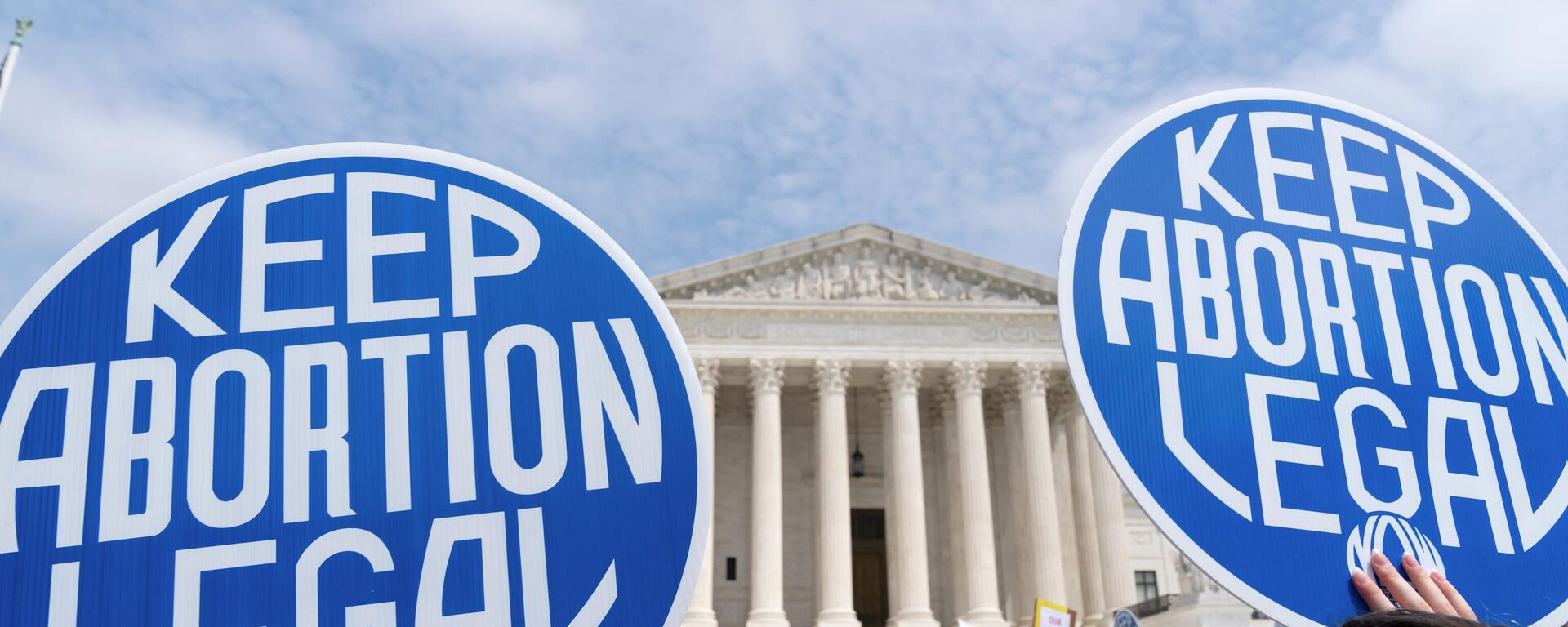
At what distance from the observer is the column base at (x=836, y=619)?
1547 inches

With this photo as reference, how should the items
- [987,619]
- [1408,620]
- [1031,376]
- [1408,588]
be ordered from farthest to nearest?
[1031,376] < [987,619] < [1408,588] < [1408,620]

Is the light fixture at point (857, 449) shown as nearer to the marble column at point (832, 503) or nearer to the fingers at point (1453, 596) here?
the marble column at point (832, 503)

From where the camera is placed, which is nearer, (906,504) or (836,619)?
(836,619)

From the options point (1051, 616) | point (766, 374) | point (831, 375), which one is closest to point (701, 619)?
point (766, 374)

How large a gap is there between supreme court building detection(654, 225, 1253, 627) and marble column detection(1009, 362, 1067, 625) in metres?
0.07

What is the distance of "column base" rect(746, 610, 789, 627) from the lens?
39.1 meters

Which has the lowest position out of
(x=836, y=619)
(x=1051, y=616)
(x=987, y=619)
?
(x=987, y=619)

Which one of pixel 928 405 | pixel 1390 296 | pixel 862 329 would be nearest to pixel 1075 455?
pixel 928 405

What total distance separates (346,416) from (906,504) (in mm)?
36639

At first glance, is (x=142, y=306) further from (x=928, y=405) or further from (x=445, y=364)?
(x=928, y=405)

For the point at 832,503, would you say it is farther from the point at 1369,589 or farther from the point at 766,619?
the point at 1369,589

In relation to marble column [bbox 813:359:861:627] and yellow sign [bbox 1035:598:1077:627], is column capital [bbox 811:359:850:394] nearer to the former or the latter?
marble column [bbox 813:359:861:627]

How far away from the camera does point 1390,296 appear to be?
20.5ft

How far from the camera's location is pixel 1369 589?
5.39 m
